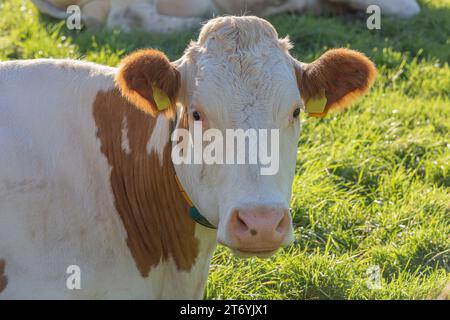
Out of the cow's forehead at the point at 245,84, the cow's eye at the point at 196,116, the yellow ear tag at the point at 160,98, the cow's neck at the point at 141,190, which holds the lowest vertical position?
the cow's neck at the point at 141,190

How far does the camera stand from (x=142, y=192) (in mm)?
4590

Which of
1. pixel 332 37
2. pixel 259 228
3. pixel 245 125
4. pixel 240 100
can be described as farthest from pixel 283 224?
pixel 332 37

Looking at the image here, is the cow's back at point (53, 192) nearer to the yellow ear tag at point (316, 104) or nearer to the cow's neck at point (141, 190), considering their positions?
the cow's neck at point (141, 190)

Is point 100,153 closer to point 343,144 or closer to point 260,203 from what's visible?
point 260,203

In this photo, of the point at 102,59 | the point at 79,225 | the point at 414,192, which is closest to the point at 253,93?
the point at 79,225

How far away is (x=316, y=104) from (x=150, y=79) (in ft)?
2.83

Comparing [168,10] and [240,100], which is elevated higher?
[240,100]

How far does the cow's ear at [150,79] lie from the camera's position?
4.19 m

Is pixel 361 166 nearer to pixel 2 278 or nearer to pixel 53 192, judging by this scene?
pixel 53 192

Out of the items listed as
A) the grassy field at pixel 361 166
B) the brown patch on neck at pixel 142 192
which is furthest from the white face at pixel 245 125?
the grassy field at pixel 361 166

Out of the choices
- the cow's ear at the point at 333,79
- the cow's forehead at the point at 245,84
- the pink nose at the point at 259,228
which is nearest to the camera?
the pink nose at the point at 259,228

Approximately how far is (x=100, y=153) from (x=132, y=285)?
2.26ft

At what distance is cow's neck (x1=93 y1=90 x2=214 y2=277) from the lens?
15.0 feet

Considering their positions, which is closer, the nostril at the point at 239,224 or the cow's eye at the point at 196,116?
the nostril at the point at 239,224
